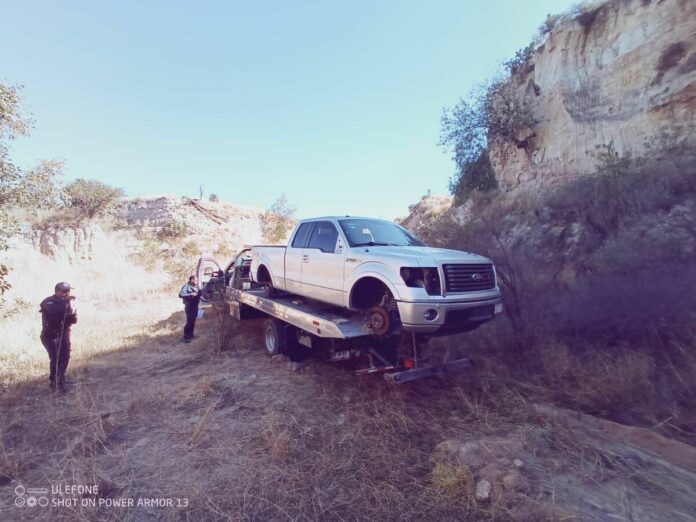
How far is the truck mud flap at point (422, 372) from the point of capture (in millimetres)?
4184

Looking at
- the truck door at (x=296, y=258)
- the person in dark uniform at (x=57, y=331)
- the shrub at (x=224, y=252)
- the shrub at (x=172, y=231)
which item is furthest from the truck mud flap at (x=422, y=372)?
the shrub at (x=172, y=231)

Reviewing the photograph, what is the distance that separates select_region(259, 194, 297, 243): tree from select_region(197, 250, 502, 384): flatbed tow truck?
791 inches

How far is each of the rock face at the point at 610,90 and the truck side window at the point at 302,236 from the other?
7464mm

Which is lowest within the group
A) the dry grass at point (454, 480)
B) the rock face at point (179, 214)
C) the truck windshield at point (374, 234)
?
the dry grass at point (454, 480)

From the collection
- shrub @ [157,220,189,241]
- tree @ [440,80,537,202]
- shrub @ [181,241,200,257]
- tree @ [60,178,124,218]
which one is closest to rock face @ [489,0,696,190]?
tree @ [440,80,537,202]

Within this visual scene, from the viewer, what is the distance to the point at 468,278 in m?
4.46

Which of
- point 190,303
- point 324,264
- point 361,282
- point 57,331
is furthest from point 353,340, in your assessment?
point 190,303

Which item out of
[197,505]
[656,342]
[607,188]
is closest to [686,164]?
[607,188]

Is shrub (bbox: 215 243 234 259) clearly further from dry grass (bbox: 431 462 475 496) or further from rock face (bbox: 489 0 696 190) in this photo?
dry grass (bbox: 431 462 475 496)

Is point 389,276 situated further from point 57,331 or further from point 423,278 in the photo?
point 57,331

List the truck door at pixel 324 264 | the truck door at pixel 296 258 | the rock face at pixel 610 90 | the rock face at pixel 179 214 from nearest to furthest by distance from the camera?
the truck door at pixel 324 264, the truck door at pixel 296 258, the rock face at pixel 610 90, the rock face at pixel 179 214

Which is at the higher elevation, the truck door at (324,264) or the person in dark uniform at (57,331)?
the truck door at (324,264)

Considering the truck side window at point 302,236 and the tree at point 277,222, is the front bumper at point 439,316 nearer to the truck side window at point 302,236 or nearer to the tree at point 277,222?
the truck side window at point 302,236

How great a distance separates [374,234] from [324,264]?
0.90m
